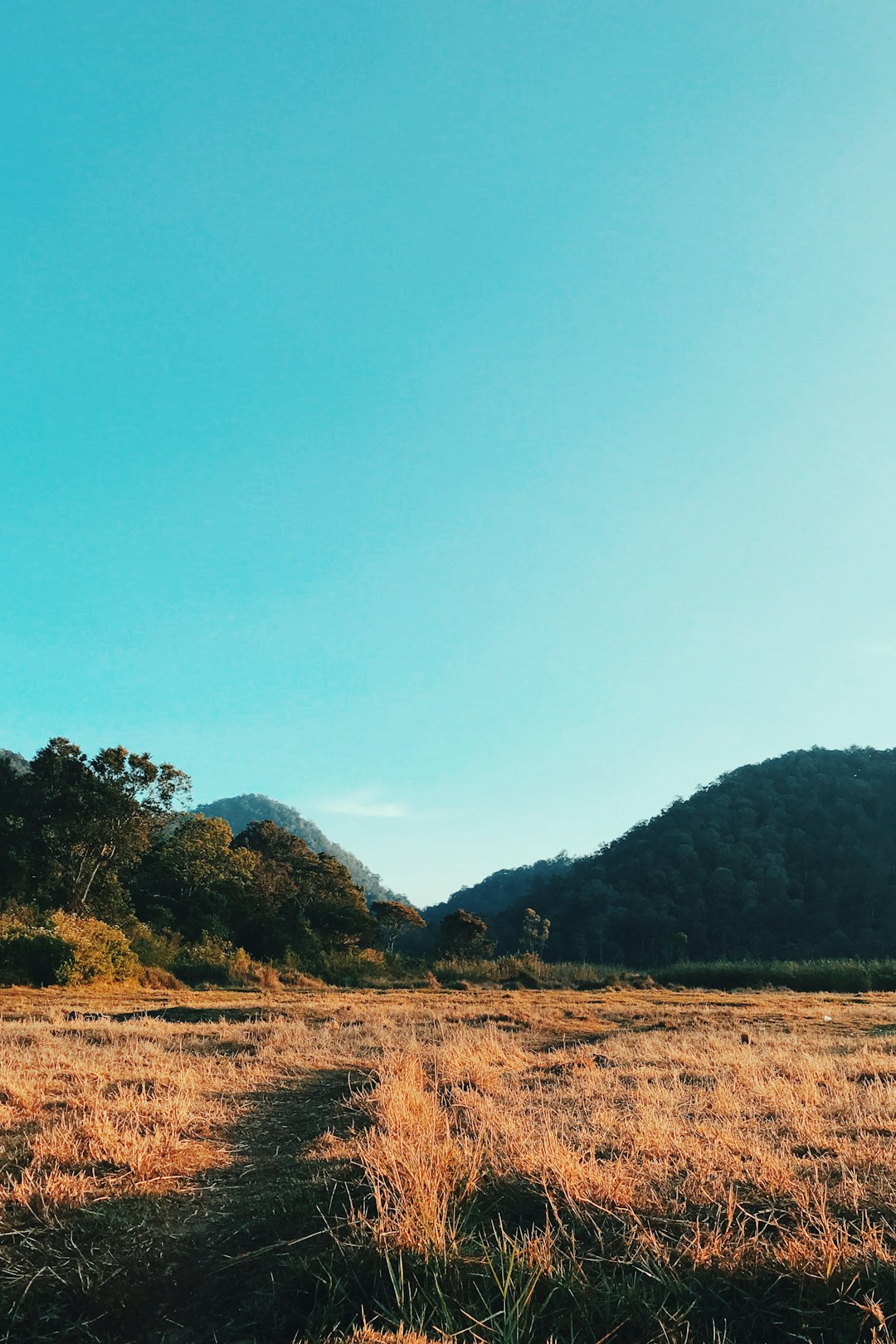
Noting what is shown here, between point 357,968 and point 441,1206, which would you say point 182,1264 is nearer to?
point 441,1206

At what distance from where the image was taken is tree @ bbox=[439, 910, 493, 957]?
5500cm

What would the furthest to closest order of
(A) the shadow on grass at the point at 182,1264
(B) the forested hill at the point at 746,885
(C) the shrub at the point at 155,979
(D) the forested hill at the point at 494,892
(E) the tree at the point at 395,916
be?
(D) the forested hill at the point at 494,892
(B) the forested hill at the point at 746,885
(E) the tree at the point at 395,916
(C) the shrub at the point at 155,979
(A) the shadow on grass at the point at 182,1264

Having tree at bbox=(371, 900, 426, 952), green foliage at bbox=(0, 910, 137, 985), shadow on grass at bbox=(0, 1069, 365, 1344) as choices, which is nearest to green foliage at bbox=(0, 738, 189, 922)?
green foliage at bbox=(0, 910, 137, 985)

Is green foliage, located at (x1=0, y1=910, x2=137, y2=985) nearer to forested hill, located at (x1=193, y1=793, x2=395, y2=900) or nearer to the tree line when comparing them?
the tree line

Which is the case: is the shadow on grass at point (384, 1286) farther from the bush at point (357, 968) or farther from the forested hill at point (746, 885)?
the forested hill at point (746, 885)

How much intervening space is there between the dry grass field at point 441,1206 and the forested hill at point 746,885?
69.6 m

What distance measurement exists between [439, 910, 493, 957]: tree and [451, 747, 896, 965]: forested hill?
24872 millimetres

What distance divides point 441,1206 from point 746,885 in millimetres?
88870

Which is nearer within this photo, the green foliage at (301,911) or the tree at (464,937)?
the green foliage at (301,911)

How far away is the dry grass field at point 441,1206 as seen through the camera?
3.99 metres

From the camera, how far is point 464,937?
55.5 meters

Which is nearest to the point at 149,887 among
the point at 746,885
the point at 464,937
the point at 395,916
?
the point at 395,916

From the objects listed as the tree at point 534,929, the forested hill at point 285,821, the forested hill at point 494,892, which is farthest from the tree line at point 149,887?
the forested hill at point 285,821

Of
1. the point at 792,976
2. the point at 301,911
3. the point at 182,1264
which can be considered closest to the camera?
the point at 182,1264
